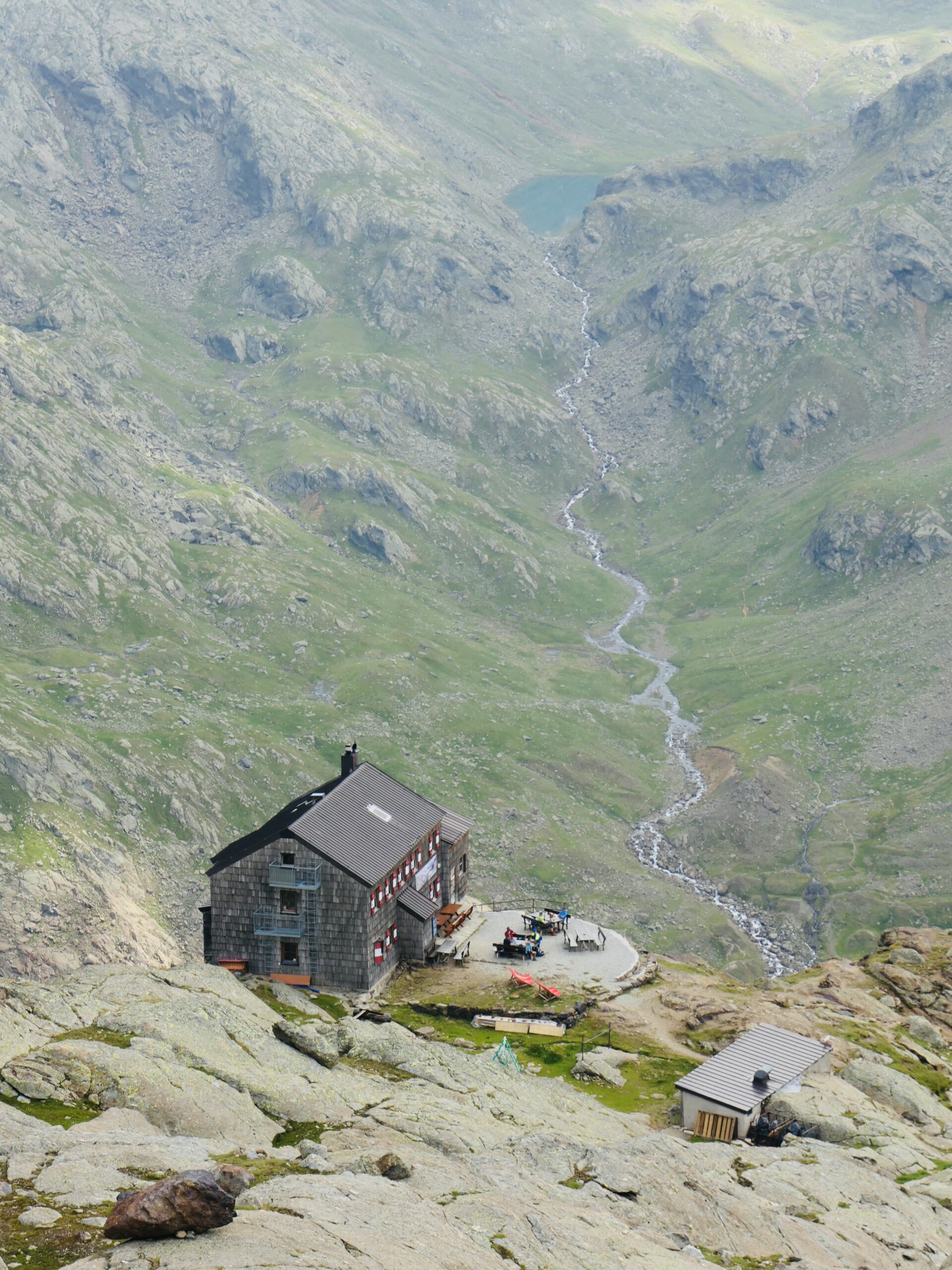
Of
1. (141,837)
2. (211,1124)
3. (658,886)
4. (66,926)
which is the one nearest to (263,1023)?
(211,1124)

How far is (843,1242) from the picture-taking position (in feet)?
174

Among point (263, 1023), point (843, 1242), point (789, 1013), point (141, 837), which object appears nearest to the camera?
point (843, 1242)

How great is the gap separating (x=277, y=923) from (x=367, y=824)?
9515 millimetres

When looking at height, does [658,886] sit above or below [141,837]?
above

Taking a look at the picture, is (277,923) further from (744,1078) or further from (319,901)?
(744,1078)

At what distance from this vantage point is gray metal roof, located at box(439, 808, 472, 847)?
99.6 m

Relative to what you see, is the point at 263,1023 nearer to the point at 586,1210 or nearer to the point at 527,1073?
the point at 527,1073

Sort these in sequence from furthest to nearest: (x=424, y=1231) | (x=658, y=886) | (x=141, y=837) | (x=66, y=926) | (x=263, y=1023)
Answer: (x=658, y=886) → (x=141, y=837) → (x=66, y=926) → (x=263, y=1023) → (x=424, y=1231)

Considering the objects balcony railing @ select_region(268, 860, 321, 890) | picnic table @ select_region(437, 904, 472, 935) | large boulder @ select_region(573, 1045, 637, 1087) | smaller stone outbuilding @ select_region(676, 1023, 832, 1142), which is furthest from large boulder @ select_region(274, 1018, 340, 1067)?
picnic table @ select_region(437, 904, 472, 935)

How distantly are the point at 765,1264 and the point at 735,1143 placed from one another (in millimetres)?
14516

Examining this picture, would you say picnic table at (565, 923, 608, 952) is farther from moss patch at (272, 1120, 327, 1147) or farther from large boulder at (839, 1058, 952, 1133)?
moss patch at (272, 1120, 327, 1147)

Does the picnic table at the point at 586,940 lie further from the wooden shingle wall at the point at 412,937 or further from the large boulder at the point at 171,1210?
the large boulder at the point at 171,1210

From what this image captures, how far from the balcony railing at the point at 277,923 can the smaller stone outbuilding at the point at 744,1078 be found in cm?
2797

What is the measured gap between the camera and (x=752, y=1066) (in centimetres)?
7181
